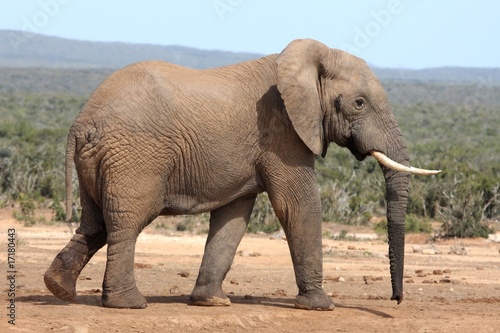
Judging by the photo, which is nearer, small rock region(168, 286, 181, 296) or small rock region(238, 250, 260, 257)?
small rock region(168, 286, 181, 296)

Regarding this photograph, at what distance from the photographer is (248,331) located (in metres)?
9.18

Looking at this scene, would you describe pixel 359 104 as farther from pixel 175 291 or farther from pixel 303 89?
pixel 175 291

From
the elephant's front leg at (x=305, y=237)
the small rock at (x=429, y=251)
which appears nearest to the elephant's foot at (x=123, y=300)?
the elephant's front leg at (x=305, y=237)

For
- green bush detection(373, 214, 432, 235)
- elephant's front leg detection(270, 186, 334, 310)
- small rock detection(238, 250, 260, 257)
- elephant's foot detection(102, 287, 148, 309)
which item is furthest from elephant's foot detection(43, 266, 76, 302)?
green bush detection(373, 214, 432, 235)

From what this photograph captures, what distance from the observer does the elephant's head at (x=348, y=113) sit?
973 centimetres

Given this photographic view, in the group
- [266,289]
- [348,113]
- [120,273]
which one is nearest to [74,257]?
[120,273]

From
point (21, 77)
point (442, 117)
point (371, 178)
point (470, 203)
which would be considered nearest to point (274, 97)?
point (470, 203)

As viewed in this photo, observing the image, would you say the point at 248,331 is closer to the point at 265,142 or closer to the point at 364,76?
the point at 265,142

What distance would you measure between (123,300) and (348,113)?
255 centimetres

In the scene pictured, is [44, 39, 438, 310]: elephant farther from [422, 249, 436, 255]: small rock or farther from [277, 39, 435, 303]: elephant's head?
[422, 249, 436, 255]: small rock

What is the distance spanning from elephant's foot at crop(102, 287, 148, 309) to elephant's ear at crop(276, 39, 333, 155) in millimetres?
1951

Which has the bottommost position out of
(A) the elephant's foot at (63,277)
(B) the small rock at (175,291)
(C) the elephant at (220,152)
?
(B) the small rock at (175,291)

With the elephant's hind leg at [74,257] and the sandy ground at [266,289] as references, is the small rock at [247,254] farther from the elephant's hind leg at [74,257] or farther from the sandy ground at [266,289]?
the elephant's hind leg at [74,257]

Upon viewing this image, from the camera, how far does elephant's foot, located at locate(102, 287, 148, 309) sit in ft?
31.2
